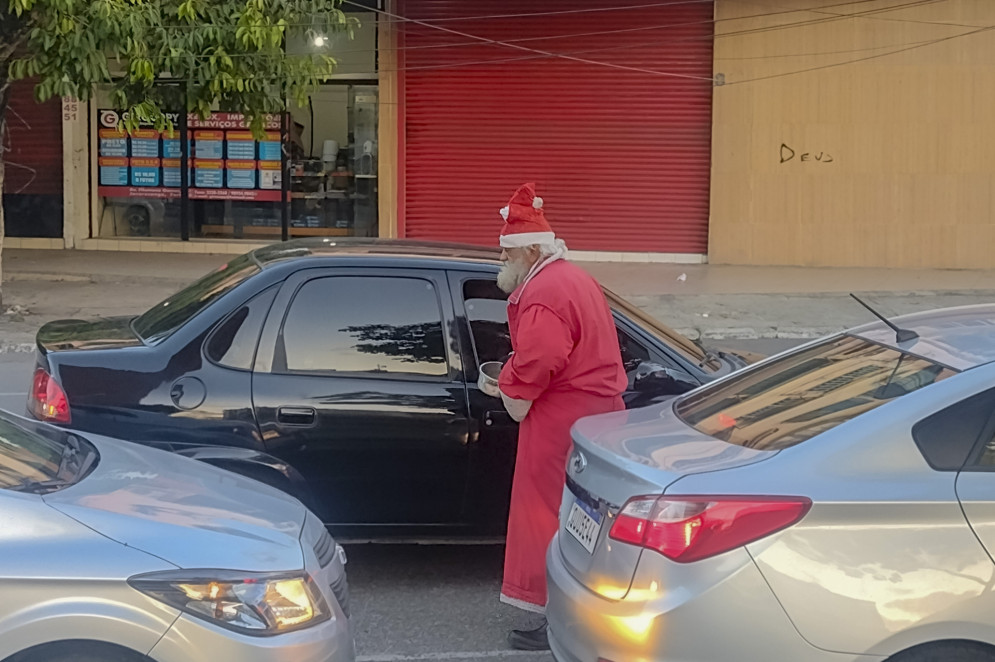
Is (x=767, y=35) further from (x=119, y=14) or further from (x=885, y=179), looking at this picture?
(x=119, y=14)

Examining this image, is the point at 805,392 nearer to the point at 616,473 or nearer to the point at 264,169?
the point at 616,473

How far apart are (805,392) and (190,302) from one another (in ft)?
10.1

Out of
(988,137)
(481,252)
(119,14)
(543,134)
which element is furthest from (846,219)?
(481,252)

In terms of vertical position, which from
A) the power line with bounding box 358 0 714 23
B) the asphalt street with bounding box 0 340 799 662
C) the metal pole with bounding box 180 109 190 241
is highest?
the power line with bounding box 358 0 714 23

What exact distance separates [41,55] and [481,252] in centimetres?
747

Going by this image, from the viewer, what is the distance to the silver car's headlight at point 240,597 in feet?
10.2

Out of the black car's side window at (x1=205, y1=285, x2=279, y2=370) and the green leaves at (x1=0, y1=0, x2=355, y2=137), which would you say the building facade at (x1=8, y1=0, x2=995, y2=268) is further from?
the black car's side window at (x1=205, y1=285, x2=279, y2=370)

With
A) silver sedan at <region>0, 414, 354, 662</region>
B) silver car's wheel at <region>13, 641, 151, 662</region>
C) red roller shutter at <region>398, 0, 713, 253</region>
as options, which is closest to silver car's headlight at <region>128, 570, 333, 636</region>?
silver sedan at <region>0, 414, 354, 662</region>

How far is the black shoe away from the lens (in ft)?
15.4

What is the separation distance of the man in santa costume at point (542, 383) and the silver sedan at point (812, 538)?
0.93 m

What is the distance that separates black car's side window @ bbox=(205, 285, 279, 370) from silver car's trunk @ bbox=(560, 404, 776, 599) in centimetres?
179

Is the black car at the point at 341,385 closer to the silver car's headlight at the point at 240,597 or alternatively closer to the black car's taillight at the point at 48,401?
the black car's taillight at the point at 48,401

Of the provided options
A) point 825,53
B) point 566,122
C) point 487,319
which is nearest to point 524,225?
point 487,319

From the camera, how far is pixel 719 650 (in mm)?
3150
